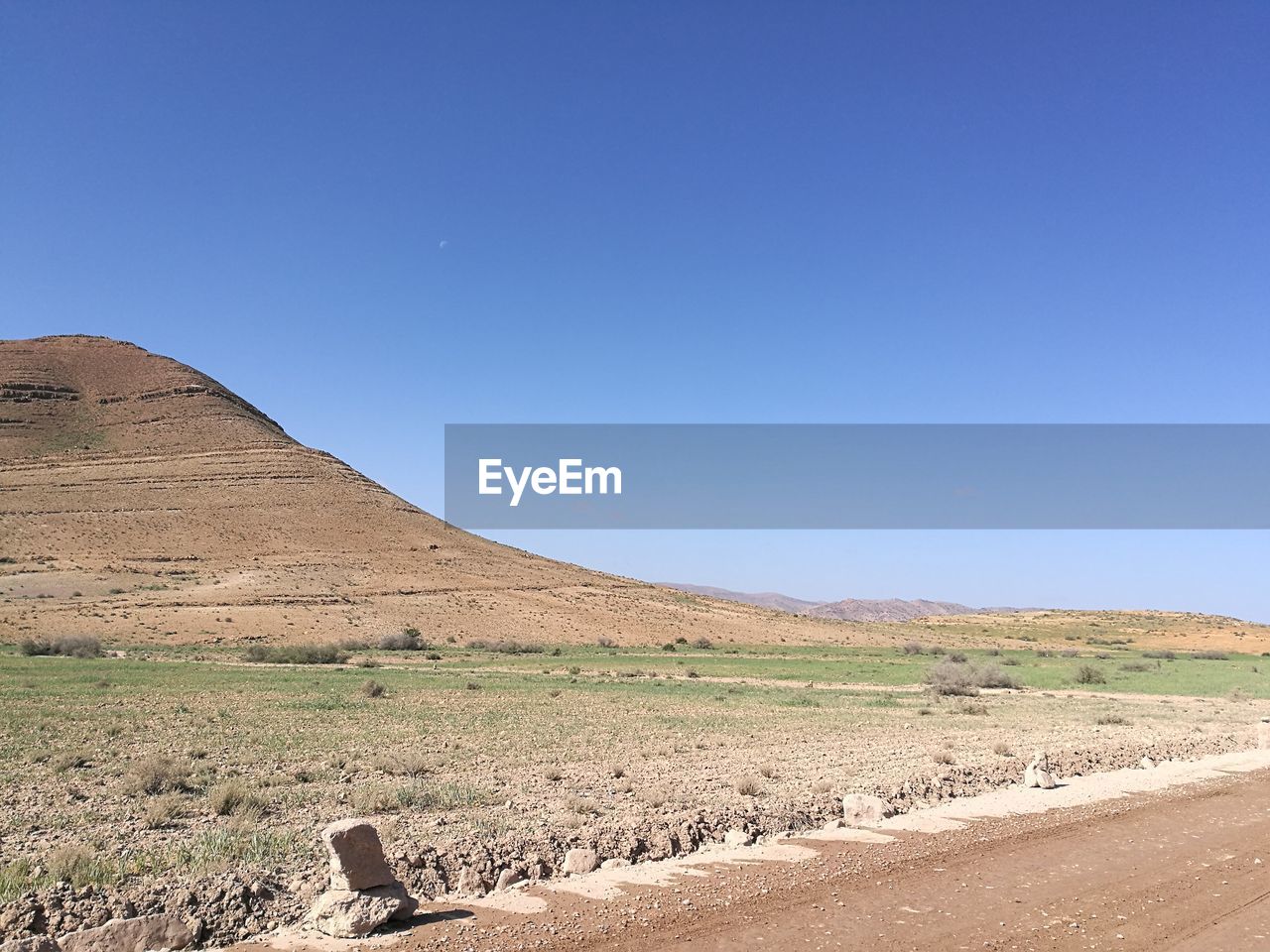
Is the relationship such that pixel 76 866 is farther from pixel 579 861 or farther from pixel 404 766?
pixel 404 766

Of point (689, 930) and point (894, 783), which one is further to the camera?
point (894, 783)

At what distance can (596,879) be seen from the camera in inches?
351

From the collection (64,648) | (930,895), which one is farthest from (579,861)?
(64,648)

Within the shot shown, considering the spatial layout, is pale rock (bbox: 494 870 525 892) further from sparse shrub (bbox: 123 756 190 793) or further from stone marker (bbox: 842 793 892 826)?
sparse shrub (bbox: 123 756 190 793)

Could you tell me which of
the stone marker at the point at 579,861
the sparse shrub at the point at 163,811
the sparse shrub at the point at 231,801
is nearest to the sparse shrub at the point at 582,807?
the stone marker at the point at 579,861

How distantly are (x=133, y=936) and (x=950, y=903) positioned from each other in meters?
7.29

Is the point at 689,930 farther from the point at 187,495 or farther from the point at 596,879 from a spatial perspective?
the point at 187,495

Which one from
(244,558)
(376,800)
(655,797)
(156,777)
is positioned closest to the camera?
(376,800)

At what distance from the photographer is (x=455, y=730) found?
20375 mm

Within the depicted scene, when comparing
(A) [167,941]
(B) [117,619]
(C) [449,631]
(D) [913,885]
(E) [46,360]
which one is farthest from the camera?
(E) [46,360]

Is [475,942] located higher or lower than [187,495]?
lower

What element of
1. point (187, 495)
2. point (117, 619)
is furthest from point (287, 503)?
point (117, 619)

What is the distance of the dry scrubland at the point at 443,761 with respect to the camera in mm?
8984

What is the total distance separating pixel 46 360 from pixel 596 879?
148 m
